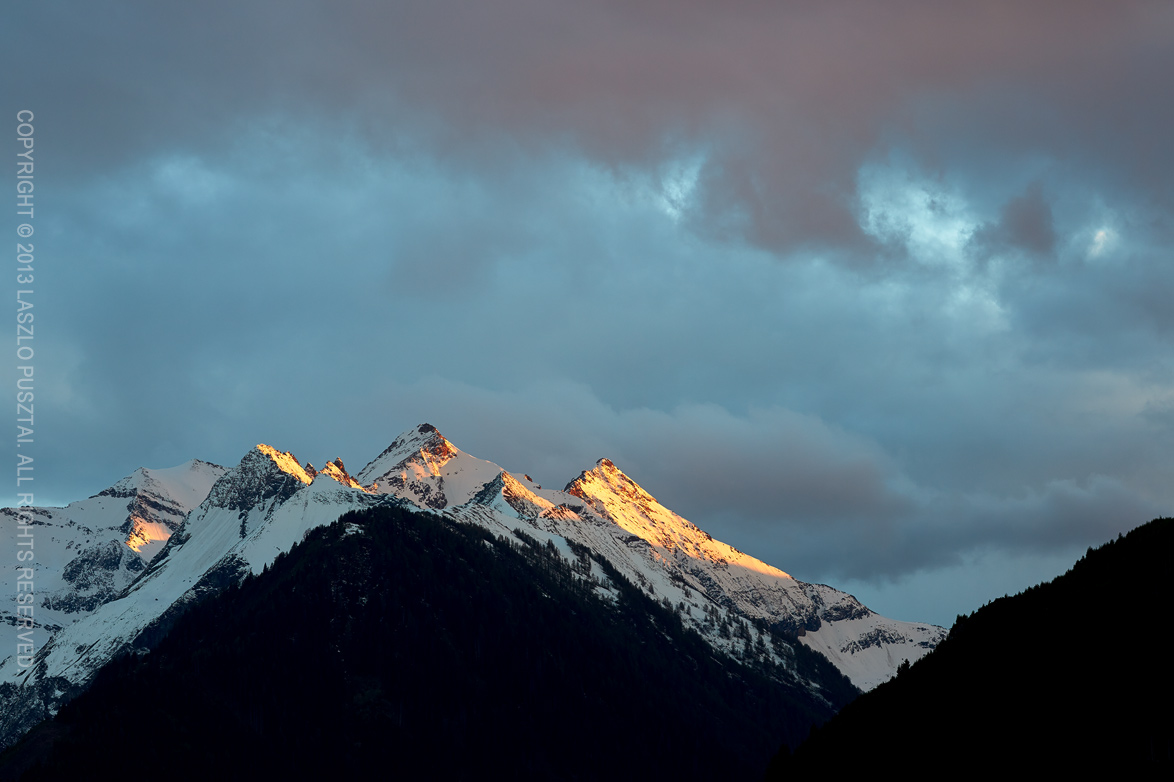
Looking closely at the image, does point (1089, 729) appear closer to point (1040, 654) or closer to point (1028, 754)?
point (1028, 754)

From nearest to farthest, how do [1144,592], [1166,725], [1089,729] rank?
[1166,725]
[1089,729]
[1144,592]

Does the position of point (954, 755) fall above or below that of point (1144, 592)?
below

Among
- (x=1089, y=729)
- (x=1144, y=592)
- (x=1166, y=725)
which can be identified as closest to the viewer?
(x=1166, y=725)

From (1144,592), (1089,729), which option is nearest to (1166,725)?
(1089,729)

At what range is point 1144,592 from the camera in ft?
624

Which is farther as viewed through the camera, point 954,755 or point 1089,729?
point 954,755

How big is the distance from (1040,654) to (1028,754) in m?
23.8

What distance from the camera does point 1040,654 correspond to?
19962 cm

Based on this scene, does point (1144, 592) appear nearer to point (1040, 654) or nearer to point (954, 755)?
point (1040, 654)

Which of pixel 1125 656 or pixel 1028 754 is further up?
pixel 1125 656

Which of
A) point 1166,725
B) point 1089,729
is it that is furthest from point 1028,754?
point 1166,725

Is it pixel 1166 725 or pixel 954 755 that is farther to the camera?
pixel 954 755

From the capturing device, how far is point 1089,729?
175250 millimetres

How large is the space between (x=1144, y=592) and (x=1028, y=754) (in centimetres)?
3279
